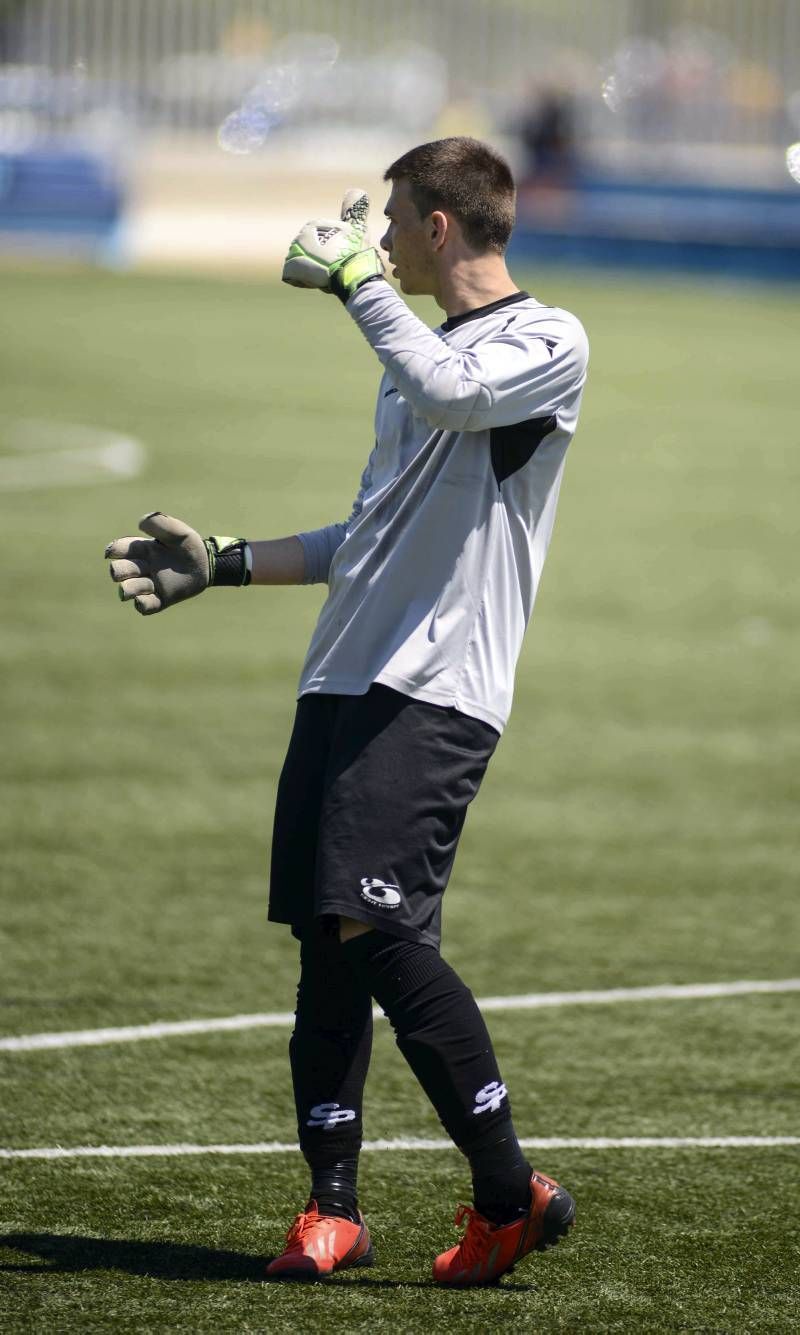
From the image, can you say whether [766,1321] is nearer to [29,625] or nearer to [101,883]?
[101,883]

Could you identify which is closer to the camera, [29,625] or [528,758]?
[528,758]

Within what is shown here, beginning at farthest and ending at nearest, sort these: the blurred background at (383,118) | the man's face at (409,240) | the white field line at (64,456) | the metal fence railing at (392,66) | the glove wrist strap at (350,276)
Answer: the metal fence railing at (392,66), the blurred background at (383,118), the white field line at (64,456), the man's face at (409,240), the glove wrist strap at (350,276)

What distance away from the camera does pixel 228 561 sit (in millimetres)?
4184

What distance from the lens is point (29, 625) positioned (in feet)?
33.7

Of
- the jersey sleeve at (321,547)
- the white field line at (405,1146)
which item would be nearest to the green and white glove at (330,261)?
the jersey sleeve at (321,547)

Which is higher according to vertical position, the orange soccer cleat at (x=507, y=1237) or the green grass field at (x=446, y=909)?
the orange soccer cleat at (x=507, y=1237)

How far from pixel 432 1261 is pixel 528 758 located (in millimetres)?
4656

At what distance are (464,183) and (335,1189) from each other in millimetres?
2022

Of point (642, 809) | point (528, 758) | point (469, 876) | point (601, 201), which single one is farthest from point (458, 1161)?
point (601, 201)

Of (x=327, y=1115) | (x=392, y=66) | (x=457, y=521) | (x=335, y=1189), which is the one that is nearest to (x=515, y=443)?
(x=457, y=521)

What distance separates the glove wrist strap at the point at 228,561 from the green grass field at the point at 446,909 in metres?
1.39

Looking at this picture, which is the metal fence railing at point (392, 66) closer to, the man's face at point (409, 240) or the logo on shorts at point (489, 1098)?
the man's face at point (409, 240)

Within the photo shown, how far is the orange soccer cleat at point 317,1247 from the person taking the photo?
4004mm

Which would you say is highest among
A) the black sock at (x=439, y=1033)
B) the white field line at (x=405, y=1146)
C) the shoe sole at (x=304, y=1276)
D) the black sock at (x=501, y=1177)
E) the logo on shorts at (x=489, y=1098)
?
the black sock at (x=439, y=1033)
